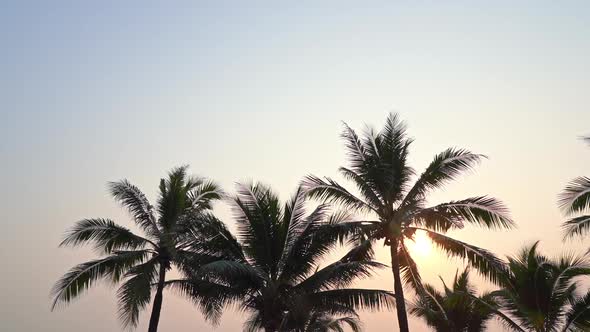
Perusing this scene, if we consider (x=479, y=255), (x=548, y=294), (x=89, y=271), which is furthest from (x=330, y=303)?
(x=89, y=271)

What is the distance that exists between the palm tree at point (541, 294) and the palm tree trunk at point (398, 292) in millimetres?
3617

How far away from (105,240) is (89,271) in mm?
1511

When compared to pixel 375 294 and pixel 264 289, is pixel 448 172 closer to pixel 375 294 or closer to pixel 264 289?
pixel 375 294

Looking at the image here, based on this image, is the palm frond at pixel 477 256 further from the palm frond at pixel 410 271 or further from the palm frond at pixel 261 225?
the palm frond at pixel 261 225

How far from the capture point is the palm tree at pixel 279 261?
25.1 m

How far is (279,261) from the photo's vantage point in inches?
1022

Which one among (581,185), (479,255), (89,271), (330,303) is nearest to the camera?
(581,185)

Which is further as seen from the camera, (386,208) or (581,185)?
(386,208)

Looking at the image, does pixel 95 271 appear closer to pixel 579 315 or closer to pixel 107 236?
pixel 107 236

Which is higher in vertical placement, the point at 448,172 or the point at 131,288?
the point at 448,172

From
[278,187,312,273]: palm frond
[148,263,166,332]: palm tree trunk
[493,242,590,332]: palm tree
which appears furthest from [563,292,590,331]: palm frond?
[148,263,166,332]: palm tree trunk

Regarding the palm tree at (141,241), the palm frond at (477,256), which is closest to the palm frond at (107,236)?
the palm tree at (141,241)

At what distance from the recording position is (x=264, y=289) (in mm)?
25594

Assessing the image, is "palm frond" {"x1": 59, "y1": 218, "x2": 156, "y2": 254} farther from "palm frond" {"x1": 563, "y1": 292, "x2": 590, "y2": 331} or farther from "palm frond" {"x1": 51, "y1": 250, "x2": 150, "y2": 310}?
"palm frond" {"x1": 563, "y1": 292, "x2": 590, "y2": 331}
